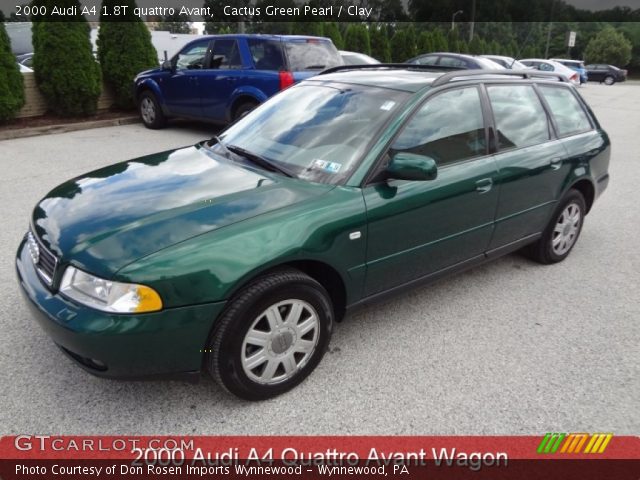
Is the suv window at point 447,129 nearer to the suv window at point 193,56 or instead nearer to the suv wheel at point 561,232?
the suv wheel at point 561,232

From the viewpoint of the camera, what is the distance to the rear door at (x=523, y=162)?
3.59 metres

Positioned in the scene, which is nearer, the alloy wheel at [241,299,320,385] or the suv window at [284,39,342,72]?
the alloy wheel at [241,299,320,385]

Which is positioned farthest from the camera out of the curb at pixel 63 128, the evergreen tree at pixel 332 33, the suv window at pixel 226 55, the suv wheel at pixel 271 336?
the evergreen tree at pixel 332 33

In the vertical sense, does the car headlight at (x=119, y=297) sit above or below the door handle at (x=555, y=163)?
below

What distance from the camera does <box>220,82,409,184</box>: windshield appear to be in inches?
115

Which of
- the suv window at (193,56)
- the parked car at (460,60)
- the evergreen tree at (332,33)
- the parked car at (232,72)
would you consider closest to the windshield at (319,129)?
the parked car at (232,72)

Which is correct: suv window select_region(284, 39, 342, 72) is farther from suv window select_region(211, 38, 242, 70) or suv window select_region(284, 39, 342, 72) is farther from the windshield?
the windshield

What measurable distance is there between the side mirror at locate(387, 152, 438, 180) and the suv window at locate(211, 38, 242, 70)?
6.41 metres

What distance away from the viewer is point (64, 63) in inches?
391

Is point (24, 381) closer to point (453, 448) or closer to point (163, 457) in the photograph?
point (163, 457)

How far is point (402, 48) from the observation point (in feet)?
72.9

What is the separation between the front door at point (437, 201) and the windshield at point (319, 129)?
199 mm

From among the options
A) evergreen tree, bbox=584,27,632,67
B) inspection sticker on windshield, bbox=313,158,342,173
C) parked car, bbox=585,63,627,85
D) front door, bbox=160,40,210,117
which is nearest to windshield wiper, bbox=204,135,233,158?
inspection sticker on windshield, bbox=313,158,342,173

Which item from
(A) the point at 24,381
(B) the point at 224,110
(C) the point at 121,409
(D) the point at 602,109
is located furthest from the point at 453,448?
(D) the point at 602,109
